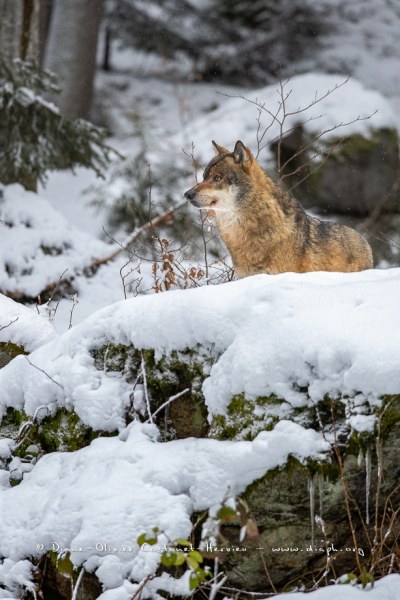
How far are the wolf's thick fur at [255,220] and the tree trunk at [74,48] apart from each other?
31.7 ft

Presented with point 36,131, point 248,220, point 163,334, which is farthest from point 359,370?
point 36,131

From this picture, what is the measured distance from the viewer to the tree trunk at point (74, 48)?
14969 millimetres

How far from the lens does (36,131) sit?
32.6 feet

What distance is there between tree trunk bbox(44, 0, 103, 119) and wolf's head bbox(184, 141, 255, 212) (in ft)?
31.5

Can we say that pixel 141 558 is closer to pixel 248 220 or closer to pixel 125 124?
pixel 248 220

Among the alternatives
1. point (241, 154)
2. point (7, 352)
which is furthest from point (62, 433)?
point (241, 154)

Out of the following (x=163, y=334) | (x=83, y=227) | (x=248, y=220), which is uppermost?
Answer: (x=248, y=220)

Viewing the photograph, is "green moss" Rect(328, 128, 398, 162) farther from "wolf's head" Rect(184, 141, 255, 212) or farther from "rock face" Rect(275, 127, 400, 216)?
"wolf's head" Rect(184, 141, 255, 212)

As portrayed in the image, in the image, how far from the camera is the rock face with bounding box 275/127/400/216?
1362 centimetres

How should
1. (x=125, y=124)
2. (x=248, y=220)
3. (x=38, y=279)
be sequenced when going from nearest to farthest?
(x=248, y=220)
(x=38, y=279)
(x=125, y=124)

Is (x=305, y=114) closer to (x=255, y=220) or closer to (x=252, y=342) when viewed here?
(x=255, y=220)

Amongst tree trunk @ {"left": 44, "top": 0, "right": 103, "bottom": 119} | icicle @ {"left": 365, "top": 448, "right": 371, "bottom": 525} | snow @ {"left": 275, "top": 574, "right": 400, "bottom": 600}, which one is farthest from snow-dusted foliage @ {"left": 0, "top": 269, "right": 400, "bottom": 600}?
tree trunk @ {"left": 44, "top": 0, "right": 103, "bottom": 119}

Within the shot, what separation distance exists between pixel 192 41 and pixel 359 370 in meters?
15.7

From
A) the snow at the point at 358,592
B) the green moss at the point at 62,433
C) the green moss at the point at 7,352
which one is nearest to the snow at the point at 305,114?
the green moss at the point at 7,352
